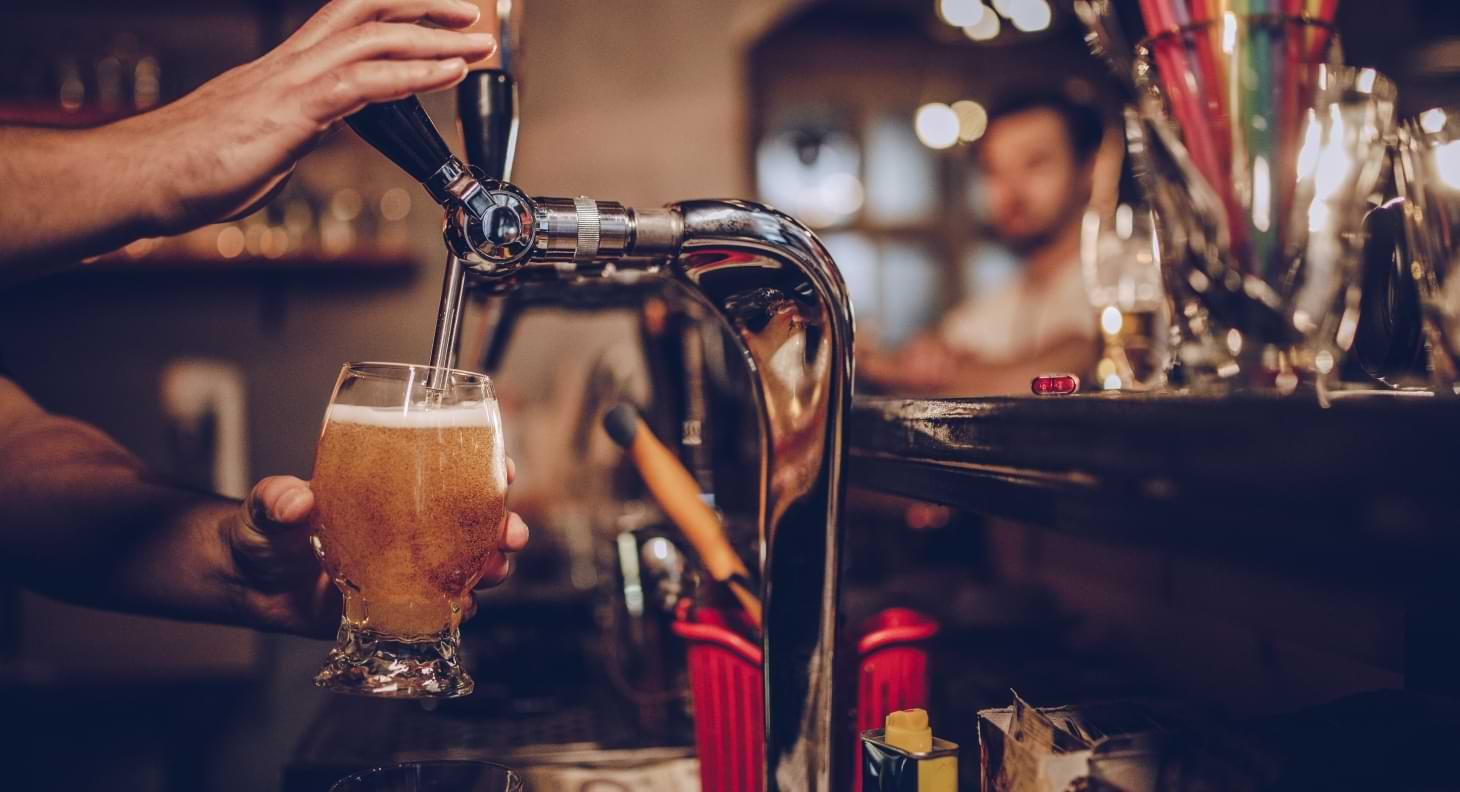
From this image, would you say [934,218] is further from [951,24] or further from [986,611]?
[986,611]

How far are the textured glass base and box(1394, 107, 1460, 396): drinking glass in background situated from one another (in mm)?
658

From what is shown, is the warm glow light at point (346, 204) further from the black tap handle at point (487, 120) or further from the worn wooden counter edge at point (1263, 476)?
the worn wooden counter edge at point (1263, 476)

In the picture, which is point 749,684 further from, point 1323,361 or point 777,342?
point 1323,361

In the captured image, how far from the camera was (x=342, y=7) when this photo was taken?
572mm

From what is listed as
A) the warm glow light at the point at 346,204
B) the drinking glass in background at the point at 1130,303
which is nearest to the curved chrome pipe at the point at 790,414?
the drinking glass in background at the point at 1130,303

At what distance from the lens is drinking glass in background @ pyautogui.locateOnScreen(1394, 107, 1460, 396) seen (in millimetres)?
718

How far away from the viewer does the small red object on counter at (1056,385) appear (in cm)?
69

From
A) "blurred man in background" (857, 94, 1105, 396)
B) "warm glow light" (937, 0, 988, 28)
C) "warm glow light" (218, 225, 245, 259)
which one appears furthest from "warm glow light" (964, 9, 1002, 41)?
"warm glow light" (218, 225, 245, 259)

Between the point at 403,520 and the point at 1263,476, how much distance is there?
0.43 metres

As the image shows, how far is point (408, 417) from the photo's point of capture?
1.95 ft

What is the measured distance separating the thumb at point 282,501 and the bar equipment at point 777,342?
0.20 meters

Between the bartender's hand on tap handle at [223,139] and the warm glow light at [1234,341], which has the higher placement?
the bartender's hand on tap handle at [223,139]

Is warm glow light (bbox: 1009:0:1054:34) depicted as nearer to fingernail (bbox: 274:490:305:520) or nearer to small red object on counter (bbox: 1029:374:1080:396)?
small red object on counter (bbox: 1029:374:1080:396)

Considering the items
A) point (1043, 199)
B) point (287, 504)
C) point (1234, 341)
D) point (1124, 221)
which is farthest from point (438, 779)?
point (1043, 199)
